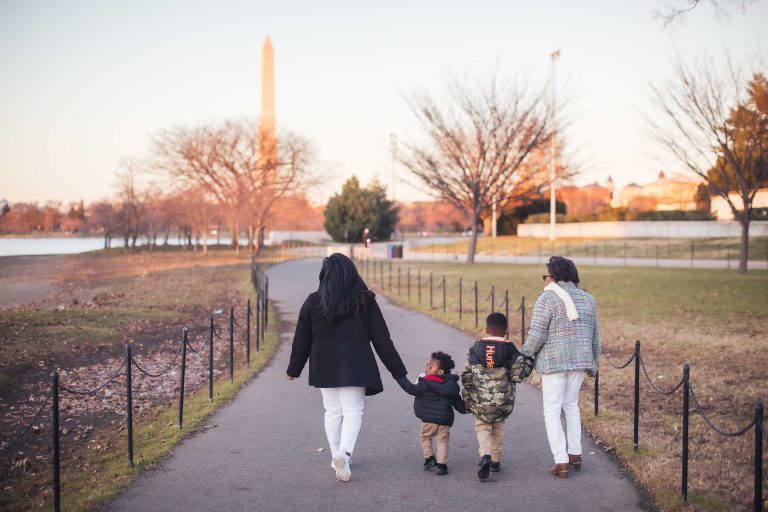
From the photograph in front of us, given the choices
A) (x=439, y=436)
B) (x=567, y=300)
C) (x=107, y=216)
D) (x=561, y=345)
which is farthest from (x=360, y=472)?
(x=107, y=216)

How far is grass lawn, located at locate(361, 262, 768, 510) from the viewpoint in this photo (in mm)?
5617

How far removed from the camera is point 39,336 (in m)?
13.8

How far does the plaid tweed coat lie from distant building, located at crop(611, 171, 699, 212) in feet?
85.2

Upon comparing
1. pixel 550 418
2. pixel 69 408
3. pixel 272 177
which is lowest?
pixel 69 408

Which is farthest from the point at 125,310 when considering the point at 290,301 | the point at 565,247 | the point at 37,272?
the point at 565,247

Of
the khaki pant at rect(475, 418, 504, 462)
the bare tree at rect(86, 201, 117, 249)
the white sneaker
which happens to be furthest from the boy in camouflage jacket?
the bare tree at rect(86, 201, 117, 249)

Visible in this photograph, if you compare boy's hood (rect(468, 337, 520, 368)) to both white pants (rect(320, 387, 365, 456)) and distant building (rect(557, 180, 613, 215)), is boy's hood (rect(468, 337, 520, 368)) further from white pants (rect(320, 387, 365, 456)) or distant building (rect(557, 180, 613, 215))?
distant building (rect(557, 180, 613, 215))

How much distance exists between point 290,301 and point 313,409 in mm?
13564

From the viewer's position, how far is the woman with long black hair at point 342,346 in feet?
16.8

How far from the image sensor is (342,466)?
5262 mm

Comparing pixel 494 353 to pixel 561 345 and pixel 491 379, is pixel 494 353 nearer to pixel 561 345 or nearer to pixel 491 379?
pixel 491 379

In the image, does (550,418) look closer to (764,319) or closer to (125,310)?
(764,319)

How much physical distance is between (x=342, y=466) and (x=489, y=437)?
1217 millimetres

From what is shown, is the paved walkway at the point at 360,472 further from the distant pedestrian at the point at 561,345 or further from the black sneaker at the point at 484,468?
the distant pedestrian at the point at 561,345
